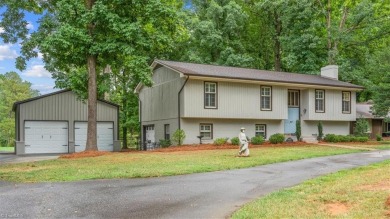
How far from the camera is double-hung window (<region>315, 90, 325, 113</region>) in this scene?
27391 millimetres

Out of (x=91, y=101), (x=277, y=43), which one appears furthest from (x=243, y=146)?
(x=277, y=43)

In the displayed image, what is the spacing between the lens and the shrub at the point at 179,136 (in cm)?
2198

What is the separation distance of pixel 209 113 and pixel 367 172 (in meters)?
12.7

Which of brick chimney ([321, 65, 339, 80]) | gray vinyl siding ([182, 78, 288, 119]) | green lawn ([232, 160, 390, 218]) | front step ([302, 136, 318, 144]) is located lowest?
green lawn ([232, 160, 390, 218])

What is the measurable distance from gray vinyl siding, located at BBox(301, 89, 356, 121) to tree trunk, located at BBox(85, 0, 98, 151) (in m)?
15.5

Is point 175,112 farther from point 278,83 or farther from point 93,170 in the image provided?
point 93,170

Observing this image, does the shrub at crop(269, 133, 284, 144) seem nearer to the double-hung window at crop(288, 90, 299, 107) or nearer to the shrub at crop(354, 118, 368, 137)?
the double-hung window at crop(288, 90, 299, 107)

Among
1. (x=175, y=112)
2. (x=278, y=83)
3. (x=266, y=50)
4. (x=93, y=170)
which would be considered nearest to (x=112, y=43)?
(x=175, y=112)

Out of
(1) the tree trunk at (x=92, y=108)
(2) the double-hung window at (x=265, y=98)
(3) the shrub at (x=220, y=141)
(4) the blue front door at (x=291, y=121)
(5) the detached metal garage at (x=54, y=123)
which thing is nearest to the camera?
(1) the tree trunk at (x=92, y=108)

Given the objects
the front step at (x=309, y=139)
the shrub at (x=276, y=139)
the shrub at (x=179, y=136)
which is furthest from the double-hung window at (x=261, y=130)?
the shrub at (x=179, y=136)

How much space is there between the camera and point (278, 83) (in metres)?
25.2

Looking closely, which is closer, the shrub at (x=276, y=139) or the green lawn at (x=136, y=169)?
the green lawn at (x=136, y=169)

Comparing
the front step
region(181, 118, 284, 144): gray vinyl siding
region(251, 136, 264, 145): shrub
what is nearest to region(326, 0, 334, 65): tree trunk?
the front step

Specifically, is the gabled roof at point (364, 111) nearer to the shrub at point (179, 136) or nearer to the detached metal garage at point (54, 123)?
the shrub at point (179, 136)
